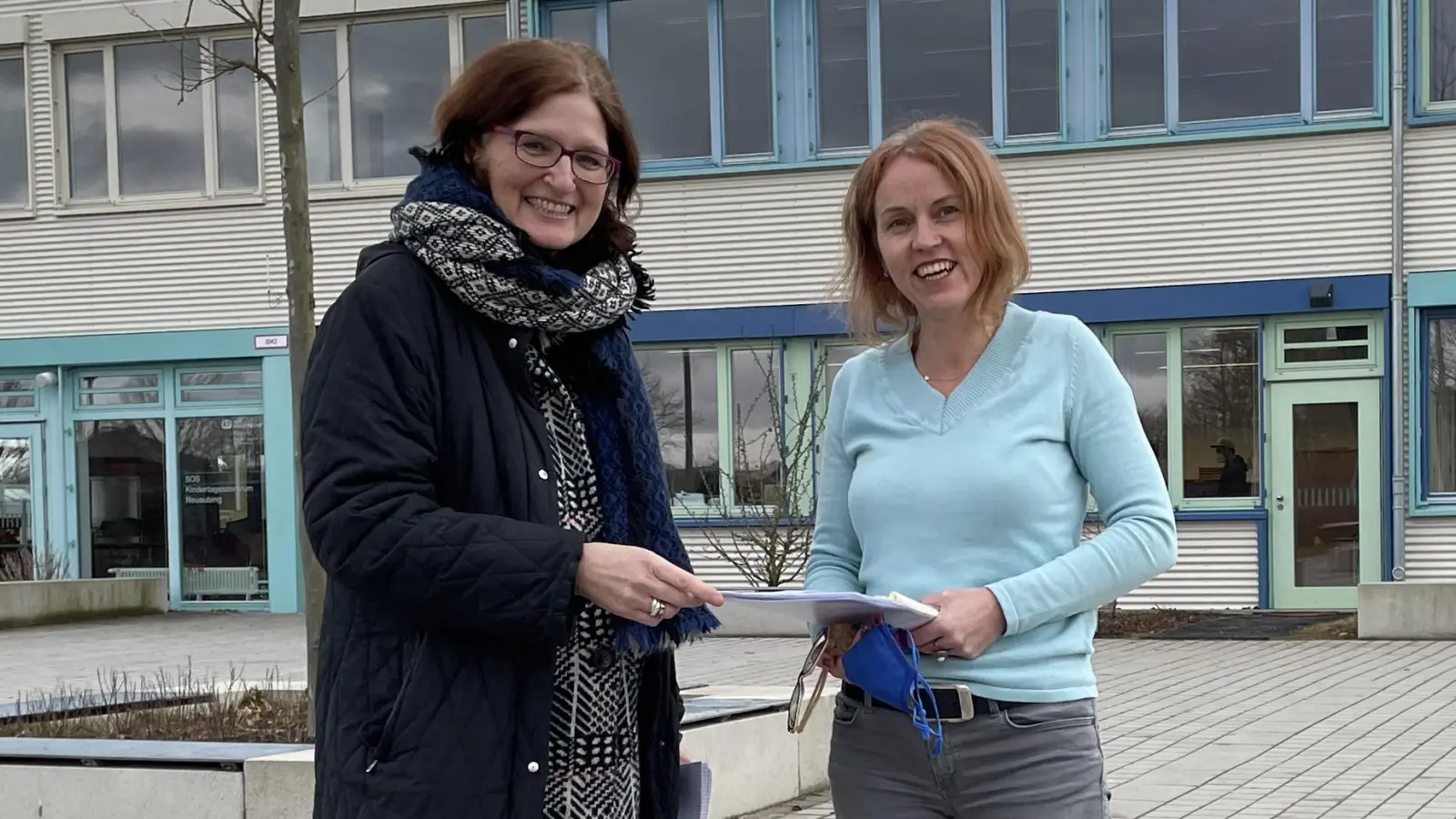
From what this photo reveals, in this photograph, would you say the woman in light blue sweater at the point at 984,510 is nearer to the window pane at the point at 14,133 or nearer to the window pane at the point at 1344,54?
the window pane at the point at 1344,54

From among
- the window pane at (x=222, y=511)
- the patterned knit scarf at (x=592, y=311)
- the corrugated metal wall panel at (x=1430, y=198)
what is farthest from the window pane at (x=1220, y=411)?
the patterned knit scarf at (x=592, y=311)

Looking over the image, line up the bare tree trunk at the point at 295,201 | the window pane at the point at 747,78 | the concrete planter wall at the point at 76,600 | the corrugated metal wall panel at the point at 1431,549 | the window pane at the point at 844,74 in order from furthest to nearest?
the concrete planter wall at the point at 76,600 < the window pane at the point at 747,78 < the window pane at the point at 844,74 < the corrugated metal wall panel at the point at 1431,549 < the bare tree trunk at the point at 295,201

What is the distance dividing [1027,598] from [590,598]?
693 mm

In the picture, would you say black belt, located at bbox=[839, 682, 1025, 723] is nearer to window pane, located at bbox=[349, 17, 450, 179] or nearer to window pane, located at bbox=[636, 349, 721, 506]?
window pane, located at bbox=[636, 349, 721, 506]

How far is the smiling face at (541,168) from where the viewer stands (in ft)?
8.36

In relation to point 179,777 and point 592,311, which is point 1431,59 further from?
point 592,311

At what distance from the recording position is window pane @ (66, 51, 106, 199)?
803 inches

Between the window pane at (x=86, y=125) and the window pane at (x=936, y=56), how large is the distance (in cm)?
925

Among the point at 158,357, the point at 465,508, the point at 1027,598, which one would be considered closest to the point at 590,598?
the point at 465,508

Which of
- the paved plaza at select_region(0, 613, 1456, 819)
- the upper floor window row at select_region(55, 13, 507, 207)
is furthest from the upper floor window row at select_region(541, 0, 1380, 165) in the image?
the paved plaza at select_region(0, 613, 1456, 819)

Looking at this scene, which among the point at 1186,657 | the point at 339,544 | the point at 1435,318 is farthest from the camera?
the point at 1435,318

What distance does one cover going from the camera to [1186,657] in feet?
43.5

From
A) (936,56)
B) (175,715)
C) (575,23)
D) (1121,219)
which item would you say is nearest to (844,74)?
(936,56)

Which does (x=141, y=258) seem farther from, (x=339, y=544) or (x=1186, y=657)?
(x=339, y=544)
